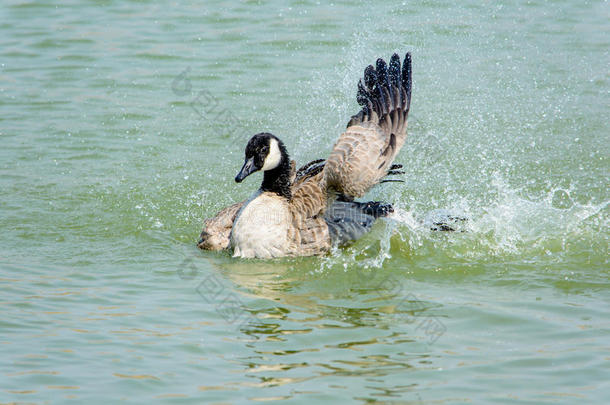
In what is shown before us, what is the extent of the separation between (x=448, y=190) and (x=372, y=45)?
5.25 meters

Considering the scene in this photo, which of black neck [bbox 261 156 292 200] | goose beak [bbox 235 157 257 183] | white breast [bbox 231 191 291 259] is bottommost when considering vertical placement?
white breast [bbox 231 191 291 259]

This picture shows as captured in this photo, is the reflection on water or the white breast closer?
the reflection on water

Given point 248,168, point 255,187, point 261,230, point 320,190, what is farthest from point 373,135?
point 255,187

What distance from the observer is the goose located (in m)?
8.11

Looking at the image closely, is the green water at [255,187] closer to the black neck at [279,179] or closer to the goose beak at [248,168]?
the black neck at [279,179]

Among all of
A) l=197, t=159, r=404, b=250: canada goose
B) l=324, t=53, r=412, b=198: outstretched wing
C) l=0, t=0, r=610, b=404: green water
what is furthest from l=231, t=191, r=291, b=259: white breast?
l=324, t=53, r=412, b=198: outstretched wing

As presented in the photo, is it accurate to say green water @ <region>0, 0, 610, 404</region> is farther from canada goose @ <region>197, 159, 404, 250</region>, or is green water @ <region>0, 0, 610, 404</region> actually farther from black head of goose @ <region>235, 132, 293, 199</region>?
black head of goose @ <region>235, 132, 293, 199</region>

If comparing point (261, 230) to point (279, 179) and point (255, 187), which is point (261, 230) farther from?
point (255, 187)

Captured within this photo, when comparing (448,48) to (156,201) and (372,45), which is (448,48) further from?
(156,201)

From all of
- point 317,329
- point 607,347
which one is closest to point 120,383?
point 317,329

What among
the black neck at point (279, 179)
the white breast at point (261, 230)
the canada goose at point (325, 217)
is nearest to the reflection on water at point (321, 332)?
A: the white breast at point (261, 230)

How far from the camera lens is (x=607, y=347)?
19.8 feet

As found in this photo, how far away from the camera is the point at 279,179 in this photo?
8352 millimetres

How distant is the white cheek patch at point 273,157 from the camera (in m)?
8.14
